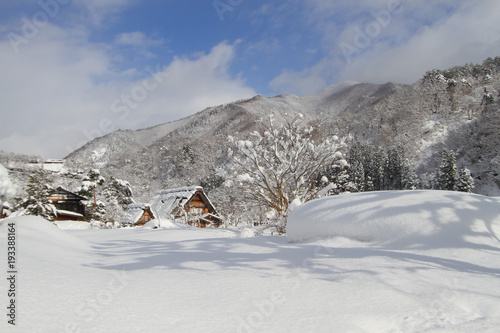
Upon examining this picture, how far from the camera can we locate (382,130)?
7744 cm

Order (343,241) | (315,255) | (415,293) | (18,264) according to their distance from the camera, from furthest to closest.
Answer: (343,241)
(315,255)
(18,264)
(415,293)

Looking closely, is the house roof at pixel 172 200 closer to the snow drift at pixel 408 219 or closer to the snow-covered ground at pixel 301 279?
the snow drift at pixel 408 219

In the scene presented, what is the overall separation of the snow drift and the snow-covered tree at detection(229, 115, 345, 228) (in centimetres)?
503

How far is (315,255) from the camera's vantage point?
12.3 feet

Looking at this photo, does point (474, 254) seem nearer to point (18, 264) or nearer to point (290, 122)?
point (18, 264)

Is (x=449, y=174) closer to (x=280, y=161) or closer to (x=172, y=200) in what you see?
(x=172, y=200)

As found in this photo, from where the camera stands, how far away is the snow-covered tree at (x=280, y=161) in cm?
1036

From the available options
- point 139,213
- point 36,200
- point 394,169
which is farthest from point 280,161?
point 394,169

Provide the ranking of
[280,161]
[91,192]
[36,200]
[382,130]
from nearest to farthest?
[280,161] → [36,200] → [91,192] → [382,130]

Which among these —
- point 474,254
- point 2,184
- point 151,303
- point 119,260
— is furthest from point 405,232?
point 2,184

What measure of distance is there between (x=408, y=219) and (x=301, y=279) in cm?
228

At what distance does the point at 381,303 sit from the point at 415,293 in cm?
44

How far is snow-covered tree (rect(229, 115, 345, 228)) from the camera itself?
1036 cm

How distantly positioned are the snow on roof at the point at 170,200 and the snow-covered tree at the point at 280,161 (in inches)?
534
